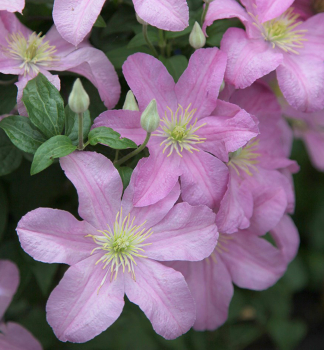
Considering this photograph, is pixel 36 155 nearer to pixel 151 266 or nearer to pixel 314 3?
pixel 151 266

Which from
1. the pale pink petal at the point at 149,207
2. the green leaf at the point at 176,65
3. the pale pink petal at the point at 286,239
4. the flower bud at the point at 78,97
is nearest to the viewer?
the flower bud at the point at 78,97

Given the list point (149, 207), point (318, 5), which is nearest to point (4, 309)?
point (149, 207)

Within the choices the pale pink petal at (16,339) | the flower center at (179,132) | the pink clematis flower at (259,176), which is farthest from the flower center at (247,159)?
the pale pink petal at (16,339)

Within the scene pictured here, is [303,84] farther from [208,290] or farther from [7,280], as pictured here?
[7,280]

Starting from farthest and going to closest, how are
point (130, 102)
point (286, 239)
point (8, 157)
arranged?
point (286, 239)
point (8, 157)
point (130, 102)

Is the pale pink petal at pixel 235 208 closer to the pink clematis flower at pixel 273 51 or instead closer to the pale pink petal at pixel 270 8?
the pink clematis flower at pixel 273 51

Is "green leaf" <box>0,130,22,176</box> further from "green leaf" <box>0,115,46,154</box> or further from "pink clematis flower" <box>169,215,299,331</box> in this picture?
"pink clematis flower" <box>169,215,299,331</box>
